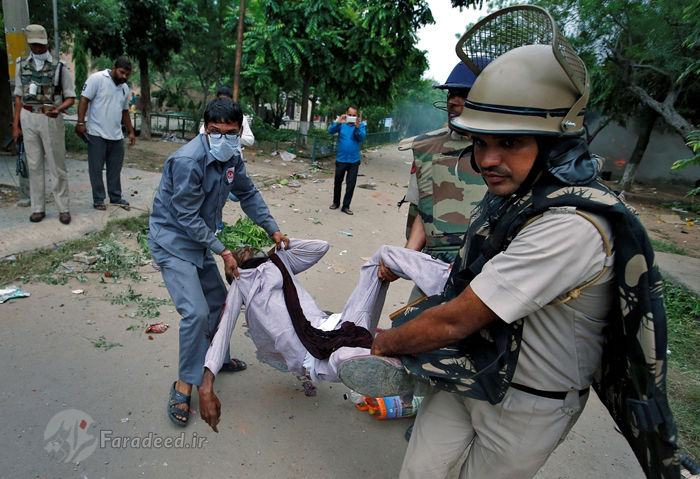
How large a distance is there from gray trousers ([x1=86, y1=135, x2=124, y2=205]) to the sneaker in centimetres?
522

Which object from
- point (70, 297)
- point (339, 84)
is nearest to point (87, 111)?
point (70, 297)

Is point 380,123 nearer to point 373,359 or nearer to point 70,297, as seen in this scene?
point 70,297

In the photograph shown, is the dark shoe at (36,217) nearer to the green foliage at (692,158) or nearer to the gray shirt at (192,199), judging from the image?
the gray shirt at (192,199)

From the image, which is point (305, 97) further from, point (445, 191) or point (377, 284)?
point (377, 284)

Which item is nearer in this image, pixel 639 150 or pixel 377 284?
pixel 377 284

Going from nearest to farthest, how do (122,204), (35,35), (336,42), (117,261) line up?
(117,261)
(35,35)
(122,204)
(336,42)

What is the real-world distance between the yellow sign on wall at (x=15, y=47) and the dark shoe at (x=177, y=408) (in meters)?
4.57

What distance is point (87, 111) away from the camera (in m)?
5.58

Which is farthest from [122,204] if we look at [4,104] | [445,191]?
[4,104]

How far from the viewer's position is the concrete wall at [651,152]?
1780cm

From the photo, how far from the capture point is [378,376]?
156 cm

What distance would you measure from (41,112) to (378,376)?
5100 millimetres

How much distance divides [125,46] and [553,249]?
14.3m

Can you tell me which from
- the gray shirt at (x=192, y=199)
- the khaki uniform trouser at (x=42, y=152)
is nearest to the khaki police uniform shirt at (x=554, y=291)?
the gray shirt at (x=192, y=199)
